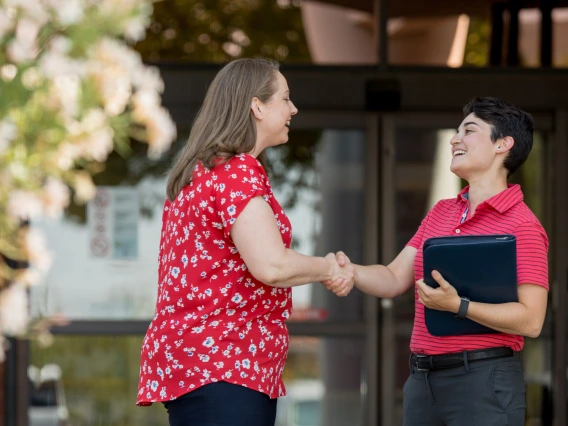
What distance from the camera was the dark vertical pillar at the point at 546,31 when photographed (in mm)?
5973

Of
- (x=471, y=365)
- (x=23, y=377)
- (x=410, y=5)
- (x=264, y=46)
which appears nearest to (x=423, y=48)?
(x=410, y=5)

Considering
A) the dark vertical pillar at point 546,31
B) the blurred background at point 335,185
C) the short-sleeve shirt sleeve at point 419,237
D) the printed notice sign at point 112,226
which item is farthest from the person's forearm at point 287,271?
the dark vertical pillar at point 546,31

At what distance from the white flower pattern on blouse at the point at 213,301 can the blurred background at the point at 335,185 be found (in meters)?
3.12

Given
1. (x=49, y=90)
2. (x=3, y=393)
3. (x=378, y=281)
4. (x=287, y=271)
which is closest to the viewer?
(x=49, y=90)

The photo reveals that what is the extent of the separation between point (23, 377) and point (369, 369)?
1.98m

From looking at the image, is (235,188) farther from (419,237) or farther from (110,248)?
(110,248)

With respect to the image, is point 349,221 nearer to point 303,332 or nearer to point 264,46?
point 303,332

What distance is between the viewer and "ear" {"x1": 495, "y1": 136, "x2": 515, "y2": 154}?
290 cm

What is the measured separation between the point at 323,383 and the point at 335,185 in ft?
3.82

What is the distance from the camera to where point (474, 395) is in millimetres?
2777

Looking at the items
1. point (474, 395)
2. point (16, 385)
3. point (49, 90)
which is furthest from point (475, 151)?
point (16, 385)

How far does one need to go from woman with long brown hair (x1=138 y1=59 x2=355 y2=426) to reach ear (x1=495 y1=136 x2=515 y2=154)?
63cm

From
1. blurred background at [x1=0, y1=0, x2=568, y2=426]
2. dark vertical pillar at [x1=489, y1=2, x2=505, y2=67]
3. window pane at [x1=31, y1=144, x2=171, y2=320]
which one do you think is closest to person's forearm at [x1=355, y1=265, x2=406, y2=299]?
blurred background at [x1=0, y1=0, x2=568, y2=426]

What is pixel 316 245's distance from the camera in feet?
19.5
